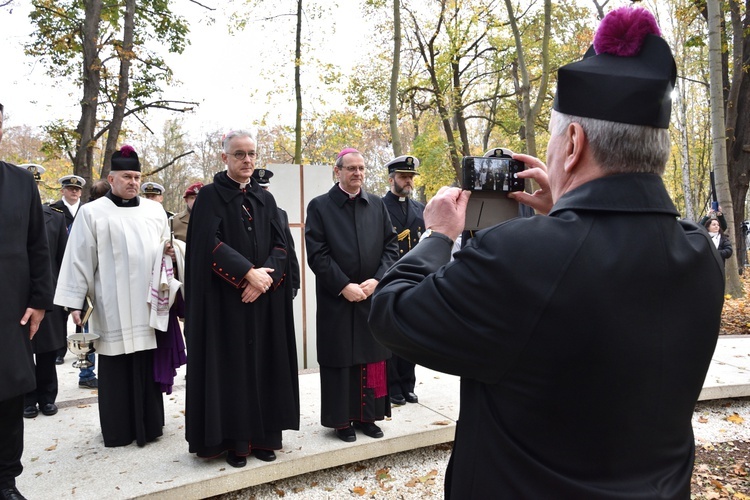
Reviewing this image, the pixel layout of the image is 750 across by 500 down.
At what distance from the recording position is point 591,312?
4.09 ft

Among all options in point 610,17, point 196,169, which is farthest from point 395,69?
A: point 196,169

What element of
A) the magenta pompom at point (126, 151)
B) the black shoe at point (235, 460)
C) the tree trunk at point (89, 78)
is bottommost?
the black shoe at point (235, 460)

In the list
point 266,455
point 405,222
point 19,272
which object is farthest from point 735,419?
point 19,272

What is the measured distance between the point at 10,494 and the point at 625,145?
155 inches

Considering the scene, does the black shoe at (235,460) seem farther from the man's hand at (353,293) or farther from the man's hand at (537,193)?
the man's hand at (537,193)

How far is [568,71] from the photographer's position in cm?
137

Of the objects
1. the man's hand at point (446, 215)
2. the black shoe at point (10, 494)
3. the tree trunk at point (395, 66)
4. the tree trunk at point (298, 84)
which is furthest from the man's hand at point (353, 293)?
the tree trunk at point (298, 84)

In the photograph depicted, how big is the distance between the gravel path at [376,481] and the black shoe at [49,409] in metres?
2.44

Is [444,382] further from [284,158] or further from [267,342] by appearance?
[284,158]

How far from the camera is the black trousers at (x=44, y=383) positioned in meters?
5.55

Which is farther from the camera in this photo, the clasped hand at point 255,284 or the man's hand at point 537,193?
the clasped hand at point 255,284

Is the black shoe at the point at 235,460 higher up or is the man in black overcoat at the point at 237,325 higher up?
the man in black overcoat at the point at 237,325

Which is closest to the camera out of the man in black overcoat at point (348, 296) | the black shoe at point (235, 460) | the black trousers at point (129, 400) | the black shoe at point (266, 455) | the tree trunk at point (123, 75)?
the black shoe at point (235, 460)

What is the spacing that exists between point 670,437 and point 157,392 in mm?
4278
